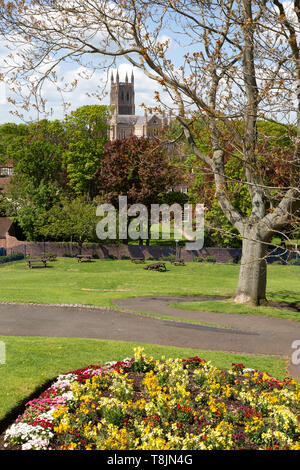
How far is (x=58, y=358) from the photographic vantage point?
1135cm

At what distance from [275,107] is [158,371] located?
7.76m

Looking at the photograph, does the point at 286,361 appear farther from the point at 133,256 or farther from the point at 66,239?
the point at 66,239

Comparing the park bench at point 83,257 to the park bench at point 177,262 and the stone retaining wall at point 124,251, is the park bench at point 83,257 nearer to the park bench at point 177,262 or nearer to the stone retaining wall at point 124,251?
the stone retaining wall at point 124,251

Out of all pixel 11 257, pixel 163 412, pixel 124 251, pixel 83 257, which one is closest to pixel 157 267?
pixel 83 257

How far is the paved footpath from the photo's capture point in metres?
13.9

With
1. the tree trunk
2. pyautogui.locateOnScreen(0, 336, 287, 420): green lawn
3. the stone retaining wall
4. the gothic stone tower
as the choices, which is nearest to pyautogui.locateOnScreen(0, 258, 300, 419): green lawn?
pyautogui.locateOnScreen(0, 336, 287, 420): green lawn

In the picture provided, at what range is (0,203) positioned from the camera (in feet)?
178

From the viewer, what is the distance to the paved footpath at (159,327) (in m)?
13.9

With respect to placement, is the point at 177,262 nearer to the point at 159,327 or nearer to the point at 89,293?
the point at 89,293

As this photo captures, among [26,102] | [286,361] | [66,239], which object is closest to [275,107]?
[286,361]

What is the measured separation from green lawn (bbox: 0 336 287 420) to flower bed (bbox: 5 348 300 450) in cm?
53

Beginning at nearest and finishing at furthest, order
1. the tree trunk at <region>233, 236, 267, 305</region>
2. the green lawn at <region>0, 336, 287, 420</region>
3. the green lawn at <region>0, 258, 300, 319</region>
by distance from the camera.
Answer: the green lawn at <region>0, 336, 287, 420</region> < the tree trunk at <region>233, 236, 267, 305</region> < the green lawn at <region>0, 258, 300, 319</region>

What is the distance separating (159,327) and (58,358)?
5240mm

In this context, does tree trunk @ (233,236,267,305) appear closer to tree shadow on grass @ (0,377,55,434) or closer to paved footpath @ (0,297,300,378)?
paved footpath @ (0,297,300,378)
